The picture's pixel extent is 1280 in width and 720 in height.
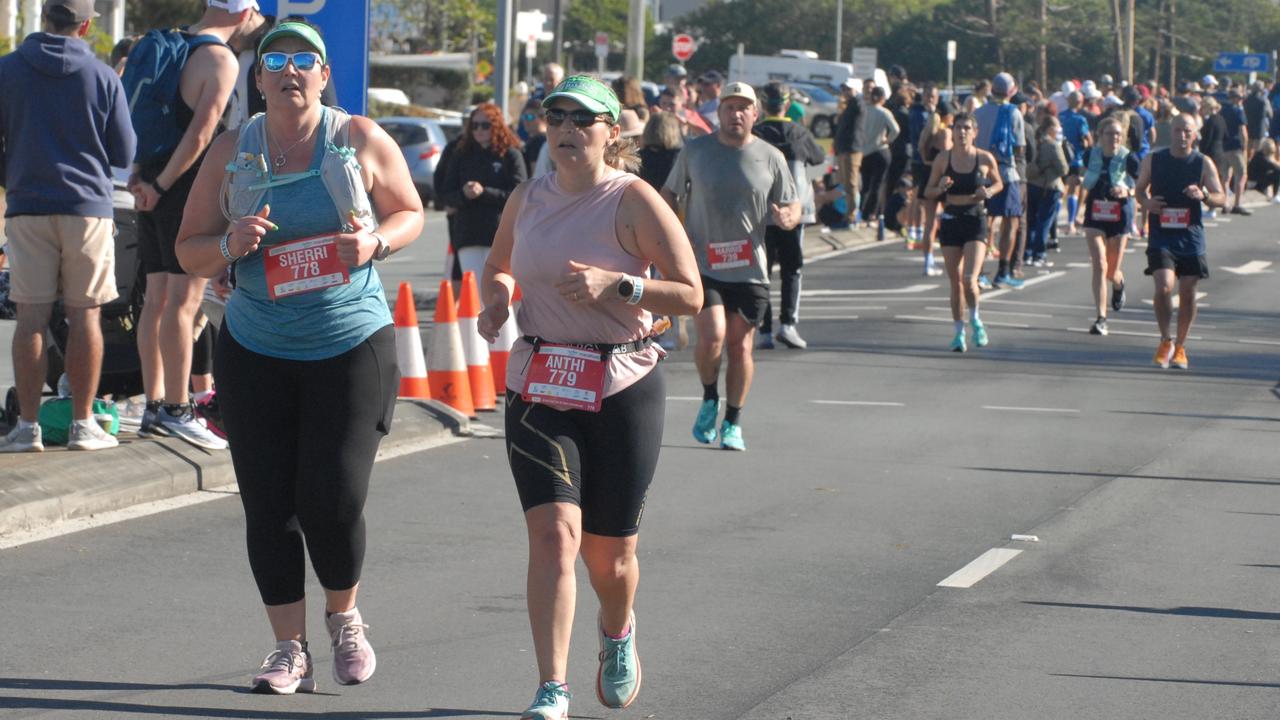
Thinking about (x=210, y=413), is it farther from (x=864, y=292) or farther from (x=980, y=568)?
(x=864, y=292)

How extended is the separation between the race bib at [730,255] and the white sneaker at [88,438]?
11.8ft

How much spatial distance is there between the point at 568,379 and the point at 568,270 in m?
0.32

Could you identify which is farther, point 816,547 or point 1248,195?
point 1248,195

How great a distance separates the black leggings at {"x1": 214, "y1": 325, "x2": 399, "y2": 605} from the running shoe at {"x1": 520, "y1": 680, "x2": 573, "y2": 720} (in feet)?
2.65

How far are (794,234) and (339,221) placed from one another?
10273 millimetres

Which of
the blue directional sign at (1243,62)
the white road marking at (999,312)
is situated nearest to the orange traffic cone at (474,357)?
the white road marking at (999,312)

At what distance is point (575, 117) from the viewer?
5.59 m

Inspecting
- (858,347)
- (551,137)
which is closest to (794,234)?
(858,347)

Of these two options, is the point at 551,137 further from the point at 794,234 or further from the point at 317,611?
the point at 794,234

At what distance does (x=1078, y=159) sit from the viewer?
28.1 metres

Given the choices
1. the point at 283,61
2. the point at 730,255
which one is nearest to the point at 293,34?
the point at 283,61

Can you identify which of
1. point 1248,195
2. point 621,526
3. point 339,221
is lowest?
point 1248,195

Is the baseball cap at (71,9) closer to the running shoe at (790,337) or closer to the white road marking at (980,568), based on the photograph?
the white road marking at (980,568)

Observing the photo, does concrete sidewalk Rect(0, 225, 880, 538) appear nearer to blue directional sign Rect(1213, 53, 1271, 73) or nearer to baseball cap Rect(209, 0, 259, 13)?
baseball cap Rect(209, 0, 259, 13)
